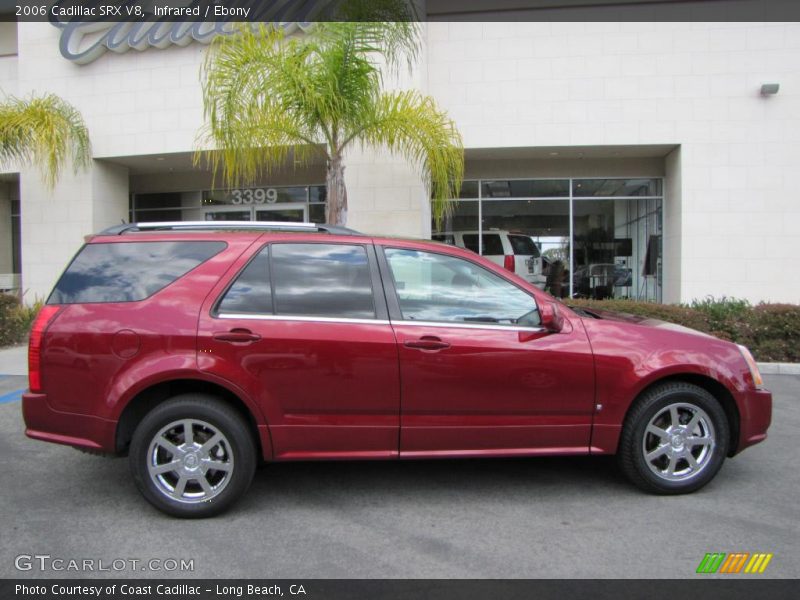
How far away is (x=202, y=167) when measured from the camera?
13.1m

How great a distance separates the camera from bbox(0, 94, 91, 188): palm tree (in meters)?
10.4

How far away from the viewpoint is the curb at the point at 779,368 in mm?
7941

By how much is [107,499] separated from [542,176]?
1096 cm

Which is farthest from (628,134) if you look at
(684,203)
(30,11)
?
(30,11)

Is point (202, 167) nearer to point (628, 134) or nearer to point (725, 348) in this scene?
point (628, 134)

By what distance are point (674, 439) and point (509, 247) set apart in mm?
9249

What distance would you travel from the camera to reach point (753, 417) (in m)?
4.03

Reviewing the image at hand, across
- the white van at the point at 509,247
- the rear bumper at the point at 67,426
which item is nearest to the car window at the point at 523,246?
the white van at the point at 509,247

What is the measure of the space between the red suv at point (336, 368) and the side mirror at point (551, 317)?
0.4 inches

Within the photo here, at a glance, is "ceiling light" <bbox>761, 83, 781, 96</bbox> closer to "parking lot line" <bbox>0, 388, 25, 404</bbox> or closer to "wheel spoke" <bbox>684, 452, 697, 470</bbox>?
"wheel spoke" <bbox>684, 452, 697, 470</bbox>

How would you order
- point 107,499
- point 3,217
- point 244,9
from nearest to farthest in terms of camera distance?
point 107,499, point 244,9, point 3,217

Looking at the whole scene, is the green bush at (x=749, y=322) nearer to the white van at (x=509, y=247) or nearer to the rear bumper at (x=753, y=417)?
the white van at (x=509, y=247)

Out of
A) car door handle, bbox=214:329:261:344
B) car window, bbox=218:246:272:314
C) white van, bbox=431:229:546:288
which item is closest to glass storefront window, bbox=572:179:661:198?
white van, bbox=431:229:546:288

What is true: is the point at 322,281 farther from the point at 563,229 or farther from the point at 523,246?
the point at 563,229
